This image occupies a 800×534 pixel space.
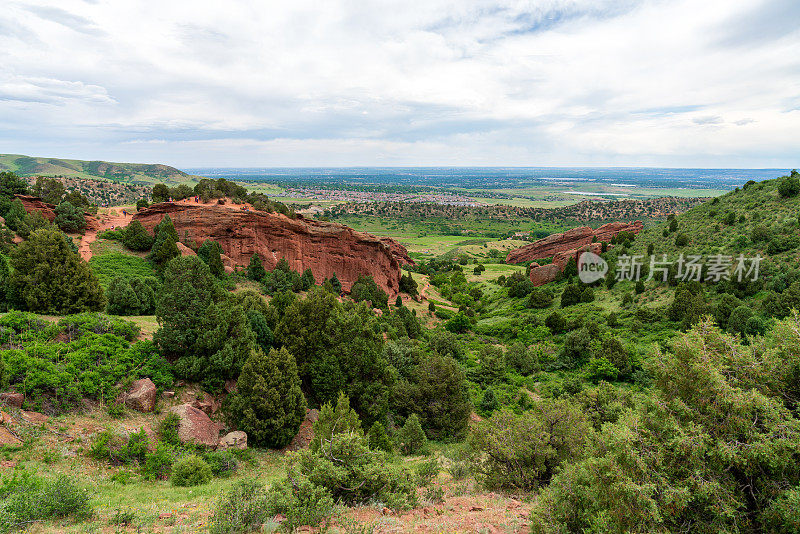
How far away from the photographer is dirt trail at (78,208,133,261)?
36.9m

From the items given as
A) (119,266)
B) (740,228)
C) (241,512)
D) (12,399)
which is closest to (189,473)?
(241,512)

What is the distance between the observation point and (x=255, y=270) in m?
45.6

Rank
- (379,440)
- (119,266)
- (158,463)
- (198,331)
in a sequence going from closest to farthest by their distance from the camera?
1. (158,463)
2. (379,440)
3. (198,331)
4. (119,266)

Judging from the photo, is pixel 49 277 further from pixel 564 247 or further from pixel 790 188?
pixel 564 247

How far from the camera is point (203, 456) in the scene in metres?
14.5

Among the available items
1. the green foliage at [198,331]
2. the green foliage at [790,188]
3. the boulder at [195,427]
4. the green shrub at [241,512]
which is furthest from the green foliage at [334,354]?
the green foliage at [790,188]

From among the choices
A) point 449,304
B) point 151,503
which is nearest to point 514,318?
point 449,304

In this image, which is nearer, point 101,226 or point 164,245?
point 164,245

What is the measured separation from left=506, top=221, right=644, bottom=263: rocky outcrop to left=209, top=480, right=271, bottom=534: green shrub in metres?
69.1

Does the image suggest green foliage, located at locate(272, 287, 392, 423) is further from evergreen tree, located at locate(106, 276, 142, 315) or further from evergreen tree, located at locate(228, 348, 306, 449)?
evergreen tree, located at locate(106, 276, 142, 315)

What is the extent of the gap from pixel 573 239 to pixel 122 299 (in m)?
73.8

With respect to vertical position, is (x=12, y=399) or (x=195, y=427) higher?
(x=12, y=399)

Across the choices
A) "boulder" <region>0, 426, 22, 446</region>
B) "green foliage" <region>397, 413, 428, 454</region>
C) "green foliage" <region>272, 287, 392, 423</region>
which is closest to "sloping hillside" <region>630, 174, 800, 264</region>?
"green foliage" <region>397, 413, 428, 454</region>

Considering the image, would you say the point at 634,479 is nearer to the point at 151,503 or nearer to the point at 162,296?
the point at 151,503
